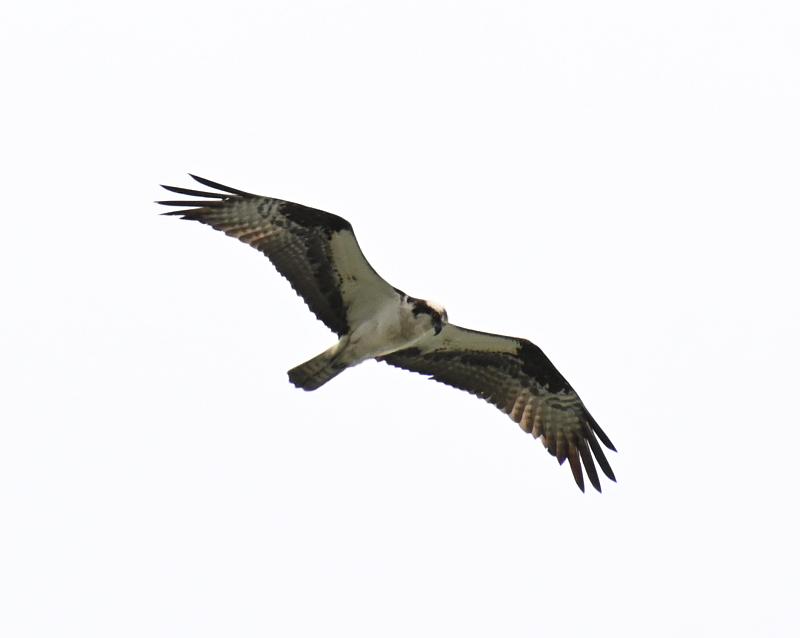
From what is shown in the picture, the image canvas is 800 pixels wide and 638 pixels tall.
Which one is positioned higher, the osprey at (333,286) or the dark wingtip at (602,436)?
the osprey at (333,286)

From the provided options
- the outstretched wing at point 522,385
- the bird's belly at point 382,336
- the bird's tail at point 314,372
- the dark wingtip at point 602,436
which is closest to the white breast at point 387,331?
the bird's belly at point 382,336

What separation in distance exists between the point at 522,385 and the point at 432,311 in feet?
6.32

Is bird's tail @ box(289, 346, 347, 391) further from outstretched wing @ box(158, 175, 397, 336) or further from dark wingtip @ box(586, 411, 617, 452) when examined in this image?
dark wingtip @ box(586, 411, 617, 452)

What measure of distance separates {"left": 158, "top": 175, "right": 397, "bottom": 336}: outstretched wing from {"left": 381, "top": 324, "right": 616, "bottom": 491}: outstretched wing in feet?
3.32

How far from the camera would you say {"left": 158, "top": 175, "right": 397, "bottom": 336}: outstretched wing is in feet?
46.9

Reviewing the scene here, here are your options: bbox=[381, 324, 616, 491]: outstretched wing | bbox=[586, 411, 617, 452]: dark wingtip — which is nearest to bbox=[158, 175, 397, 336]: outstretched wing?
bbox=[381, 324, 616, 491]: outstretched wing

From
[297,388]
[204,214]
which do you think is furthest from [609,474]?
[204,214]

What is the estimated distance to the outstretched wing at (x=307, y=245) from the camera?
14281mm

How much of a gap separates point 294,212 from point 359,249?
0.69m

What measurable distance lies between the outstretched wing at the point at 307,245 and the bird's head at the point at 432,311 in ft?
0.87

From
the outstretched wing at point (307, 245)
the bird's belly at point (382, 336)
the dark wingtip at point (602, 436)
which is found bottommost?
the dark wingtip at point (602, 436)

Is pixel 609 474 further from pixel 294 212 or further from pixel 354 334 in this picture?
pixel 294 212

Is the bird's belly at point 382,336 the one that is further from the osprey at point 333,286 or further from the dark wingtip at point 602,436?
the dark wingtip at point 602,436

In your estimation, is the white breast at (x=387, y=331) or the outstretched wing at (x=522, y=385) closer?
the white breast at (x=387, y=331)
